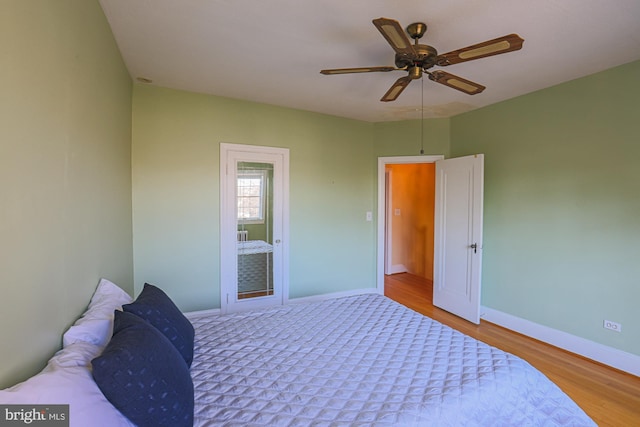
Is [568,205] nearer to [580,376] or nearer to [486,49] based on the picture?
[580,376]

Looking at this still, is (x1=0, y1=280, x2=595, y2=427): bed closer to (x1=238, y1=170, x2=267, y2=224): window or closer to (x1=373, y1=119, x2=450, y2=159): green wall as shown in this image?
(x1=238, y1=170, x2=267, y2=224): window

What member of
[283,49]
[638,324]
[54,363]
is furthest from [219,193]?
[638,324]

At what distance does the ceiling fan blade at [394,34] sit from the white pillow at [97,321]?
1.89m

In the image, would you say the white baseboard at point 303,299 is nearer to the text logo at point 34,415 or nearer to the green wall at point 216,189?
the green wall at point 216,189

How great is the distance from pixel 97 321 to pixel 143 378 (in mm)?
588

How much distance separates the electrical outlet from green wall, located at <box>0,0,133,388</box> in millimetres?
3922

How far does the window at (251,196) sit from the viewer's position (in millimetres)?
3559

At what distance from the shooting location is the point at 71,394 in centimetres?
85

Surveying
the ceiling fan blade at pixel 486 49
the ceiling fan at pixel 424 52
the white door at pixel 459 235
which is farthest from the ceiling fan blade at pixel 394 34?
the white door at pixel 459 235

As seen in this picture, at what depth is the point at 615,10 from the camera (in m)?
1.80

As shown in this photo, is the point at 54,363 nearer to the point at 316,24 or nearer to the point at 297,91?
the point at 316,24

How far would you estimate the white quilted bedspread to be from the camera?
1.18 m

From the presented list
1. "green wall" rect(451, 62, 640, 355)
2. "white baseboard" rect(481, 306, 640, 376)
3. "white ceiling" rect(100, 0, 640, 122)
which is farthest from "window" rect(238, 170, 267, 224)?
"white baseboard" rect(481, 306, 640, 376)

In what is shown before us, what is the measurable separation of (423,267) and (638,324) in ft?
10.8
